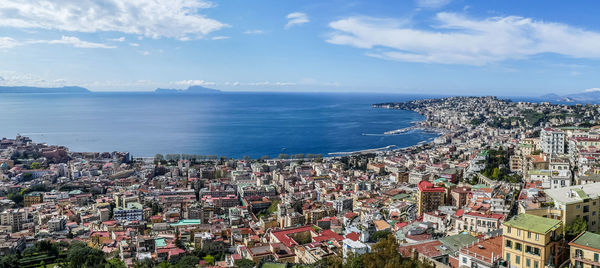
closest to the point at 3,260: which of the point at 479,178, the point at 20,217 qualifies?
the point at 20,217

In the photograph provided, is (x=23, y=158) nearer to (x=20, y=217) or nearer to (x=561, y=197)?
(x=20, y=217)

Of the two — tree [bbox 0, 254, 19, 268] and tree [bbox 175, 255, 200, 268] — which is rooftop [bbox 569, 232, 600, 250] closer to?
tree [bbox 175, 255, 200, 268]

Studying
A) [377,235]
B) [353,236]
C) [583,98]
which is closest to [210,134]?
[353,236]

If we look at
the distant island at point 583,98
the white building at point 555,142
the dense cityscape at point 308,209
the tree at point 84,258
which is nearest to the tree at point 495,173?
the dense cityscape at point 308,209

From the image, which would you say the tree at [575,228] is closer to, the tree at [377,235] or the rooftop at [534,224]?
the rooftop at [534,224]

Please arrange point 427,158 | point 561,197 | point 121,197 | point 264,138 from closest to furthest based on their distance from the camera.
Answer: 1. point 561,197
2. point 121,197
3. point 427,158
4. point 264,138

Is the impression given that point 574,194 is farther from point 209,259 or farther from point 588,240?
point 209,259
